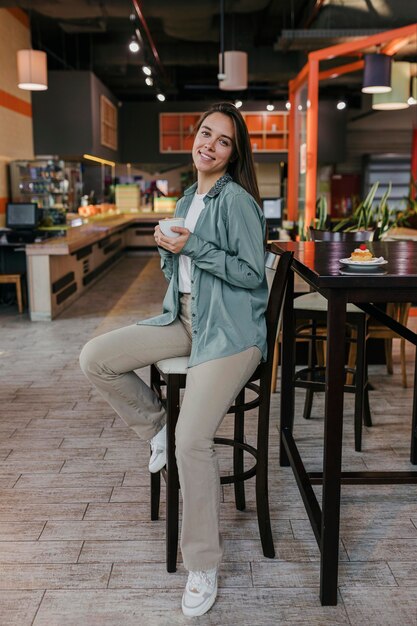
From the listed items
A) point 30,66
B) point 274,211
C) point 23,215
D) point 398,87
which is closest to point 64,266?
point 23,215

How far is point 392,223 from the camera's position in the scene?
595 cm

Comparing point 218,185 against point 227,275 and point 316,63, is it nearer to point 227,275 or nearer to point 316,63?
point 227,275

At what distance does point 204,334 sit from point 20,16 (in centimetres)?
890

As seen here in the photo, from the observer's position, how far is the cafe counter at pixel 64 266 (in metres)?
6.34

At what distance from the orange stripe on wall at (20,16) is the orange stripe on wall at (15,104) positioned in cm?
108

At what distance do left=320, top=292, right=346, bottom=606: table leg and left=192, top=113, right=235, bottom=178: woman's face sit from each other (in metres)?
0.64

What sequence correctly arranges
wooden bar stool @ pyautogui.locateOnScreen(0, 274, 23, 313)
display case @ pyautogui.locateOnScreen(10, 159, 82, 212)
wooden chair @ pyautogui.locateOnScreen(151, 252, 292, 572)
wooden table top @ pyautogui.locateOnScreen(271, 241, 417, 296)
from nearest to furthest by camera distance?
wooden table top @ pyautogui.locateOnScreen(271, 241, 417, 296)
wooden chair @ pyautogui.locateOnScreen(151, 252, 292, 572)
wooden bar stool @ pyautogui.locateOnScreen(0, 274, 23, 313)
display case @ pyautogui.locateOnScreen(10, 159, 82, 212)

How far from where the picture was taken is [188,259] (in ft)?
7.12

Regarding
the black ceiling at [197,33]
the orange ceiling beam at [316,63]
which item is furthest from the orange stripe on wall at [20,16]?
the orange ceiling beam at [316,63]

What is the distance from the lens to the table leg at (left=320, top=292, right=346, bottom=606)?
1.82 meters

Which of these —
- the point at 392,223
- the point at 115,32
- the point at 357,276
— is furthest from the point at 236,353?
the point at 115,32

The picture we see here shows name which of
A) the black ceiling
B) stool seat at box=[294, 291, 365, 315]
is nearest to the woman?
stool seat at box=[294, 291, 365, 315]

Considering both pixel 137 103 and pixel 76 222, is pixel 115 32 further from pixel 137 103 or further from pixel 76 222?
pixel 76 222

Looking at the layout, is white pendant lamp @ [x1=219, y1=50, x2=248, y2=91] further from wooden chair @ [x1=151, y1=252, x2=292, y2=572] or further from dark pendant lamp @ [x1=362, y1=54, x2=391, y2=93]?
wooden chair @ [x1=151, y1=252, x2=292, y2=572]
